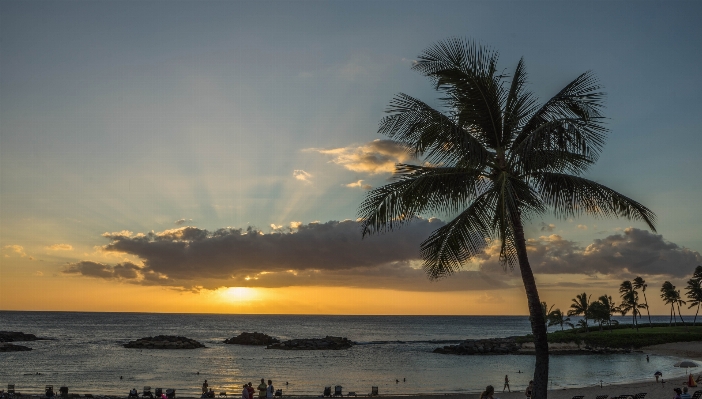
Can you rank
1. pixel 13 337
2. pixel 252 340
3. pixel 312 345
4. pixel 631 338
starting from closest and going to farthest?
1. pixel 631 338
2. pixel 312 345
3. pixel 13 337
4. pixel 252 340

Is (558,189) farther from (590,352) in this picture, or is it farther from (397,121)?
(590,352)

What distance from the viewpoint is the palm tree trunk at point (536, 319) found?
31.5 ft

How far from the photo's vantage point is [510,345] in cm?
10362

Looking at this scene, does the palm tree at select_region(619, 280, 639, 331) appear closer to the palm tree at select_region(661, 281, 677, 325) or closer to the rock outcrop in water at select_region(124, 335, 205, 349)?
the palm tree at select_region(661, 281, 677, 325)

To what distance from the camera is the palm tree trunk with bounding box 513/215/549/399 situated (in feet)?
31.5

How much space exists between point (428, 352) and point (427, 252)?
9405 cm

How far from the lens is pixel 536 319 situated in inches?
394

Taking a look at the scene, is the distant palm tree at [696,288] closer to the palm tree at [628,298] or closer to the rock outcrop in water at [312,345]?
the palm tree at [628,298]

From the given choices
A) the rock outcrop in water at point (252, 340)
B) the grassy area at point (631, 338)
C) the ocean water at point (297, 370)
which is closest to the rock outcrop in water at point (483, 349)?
the ocean water at point (297, 370)

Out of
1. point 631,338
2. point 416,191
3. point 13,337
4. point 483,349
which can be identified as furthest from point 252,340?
point 416,191

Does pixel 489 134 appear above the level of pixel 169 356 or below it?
above

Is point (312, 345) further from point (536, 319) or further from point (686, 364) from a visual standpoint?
point (536, 319)

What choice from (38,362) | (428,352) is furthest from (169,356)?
(428,352)

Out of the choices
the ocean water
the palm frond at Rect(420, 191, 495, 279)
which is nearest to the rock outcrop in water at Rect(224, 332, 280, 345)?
the ocean water
